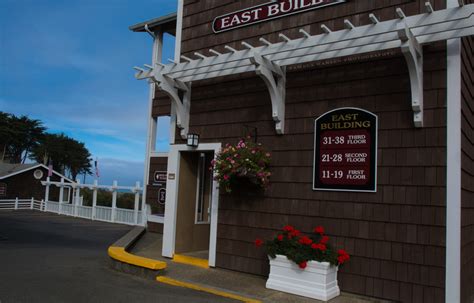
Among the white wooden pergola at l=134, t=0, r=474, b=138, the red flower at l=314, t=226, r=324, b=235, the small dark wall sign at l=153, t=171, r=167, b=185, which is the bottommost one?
the red flower at l=314, t=226, r=324, b=235

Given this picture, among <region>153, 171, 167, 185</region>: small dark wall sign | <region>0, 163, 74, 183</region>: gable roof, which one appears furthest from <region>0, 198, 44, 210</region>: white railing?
<region>153, 171, 167, 185</region>: small dark wall sign

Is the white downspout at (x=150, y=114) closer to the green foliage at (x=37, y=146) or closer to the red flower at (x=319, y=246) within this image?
the red flower at (x=319, y=246)

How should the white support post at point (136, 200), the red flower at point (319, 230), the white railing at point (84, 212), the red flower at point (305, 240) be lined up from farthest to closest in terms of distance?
the white railing at point (84, 212), the white support post at point (136, 200), the red flower at point (319, 230), the red flower at point (305, 240)

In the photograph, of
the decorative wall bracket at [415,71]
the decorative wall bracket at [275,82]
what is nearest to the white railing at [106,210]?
the decorative wall bracket at [275,82]

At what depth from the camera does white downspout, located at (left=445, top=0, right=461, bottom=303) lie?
5.08 metres

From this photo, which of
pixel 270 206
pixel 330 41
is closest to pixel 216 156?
pixel 270 206

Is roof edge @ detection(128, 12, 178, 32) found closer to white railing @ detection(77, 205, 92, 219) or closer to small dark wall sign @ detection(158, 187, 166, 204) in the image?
small dark wall sign @ detection(158, 187, 166, 204)

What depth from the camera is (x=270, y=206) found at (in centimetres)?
683

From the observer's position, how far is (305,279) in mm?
5820

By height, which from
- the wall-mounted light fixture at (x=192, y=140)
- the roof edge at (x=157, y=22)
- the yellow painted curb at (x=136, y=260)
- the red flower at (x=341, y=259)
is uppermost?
the roof edge at (x=157, y=22)

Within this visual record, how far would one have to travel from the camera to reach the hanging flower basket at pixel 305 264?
5.70 m

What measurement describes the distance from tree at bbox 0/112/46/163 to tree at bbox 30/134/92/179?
111 cm

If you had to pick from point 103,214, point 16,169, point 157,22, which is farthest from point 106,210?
point 16,169

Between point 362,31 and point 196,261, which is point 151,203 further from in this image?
point 362,31
